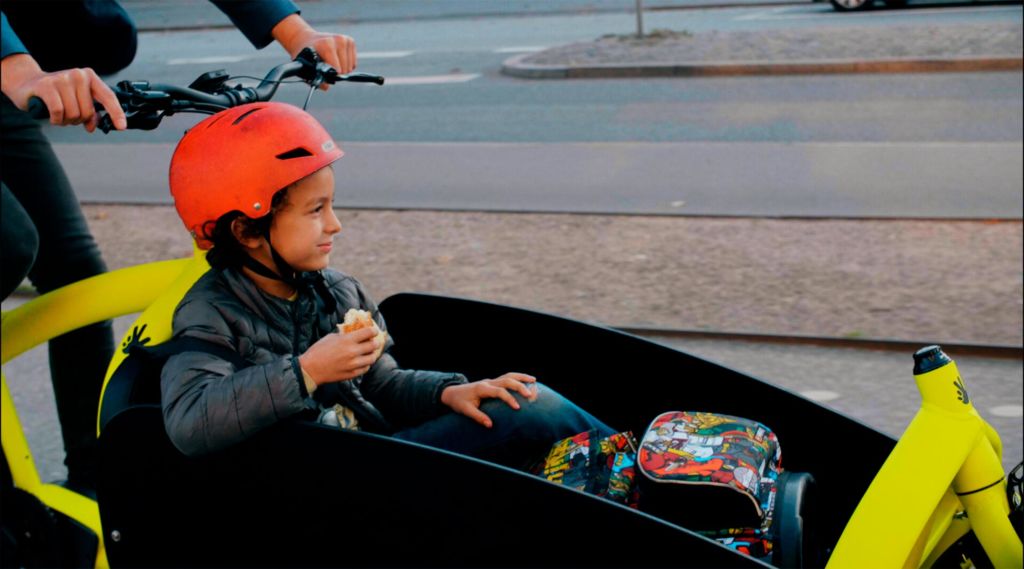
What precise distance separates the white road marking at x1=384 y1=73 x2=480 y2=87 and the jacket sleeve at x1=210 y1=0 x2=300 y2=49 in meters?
8.67

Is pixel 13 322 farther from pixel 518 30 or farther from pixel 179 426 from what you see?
pixel 518 30

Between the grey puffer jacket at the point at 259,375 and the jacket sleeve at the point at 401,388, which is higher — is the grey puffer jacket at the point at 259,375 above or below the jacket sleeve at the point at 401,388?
above

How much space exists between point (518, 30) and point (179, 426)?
532 inches

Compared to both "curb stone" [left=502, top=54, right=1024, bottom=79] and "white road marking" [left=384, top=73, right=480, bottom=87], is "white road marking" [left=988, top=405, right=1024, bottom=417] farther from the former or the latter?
"white road marking" [left=384, top=73, right=480, bottom=87]

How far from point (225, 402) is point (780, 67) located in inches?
355

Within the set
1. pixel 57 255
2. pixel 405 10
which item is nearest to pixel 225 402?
pixel 57 255

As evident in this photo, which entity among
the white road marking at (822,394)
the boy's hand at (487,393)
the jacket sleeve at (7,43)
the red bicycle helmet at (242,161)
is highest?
the jacket sleeve at (7,43)

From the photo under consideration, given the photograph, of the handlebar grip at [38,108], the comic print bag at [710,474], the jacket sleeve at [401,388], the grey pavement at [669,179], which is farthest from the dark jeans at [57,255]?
the grey pavement at [669,179]

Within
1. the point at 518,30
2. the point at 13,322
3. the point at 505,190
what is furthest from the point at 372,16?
the point at 13,322

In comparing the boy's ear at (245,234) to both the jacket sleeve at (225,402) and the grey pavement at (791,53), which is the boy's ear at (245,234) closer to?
the jacket sleeve at (225,402)

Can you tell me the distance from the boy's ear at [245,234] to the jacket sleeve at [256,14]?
0.65 m

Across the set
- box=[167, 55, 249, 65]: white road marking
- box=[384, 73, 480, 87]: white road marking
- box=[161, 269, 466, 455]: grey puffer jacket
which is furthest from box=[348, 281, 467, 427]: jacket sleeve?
box=[167, 55, 249, 65]: white road marking

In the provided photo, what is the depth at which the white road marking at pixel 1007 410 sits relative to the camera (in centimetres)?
357

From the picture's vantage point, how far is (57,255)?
9.46 ft
